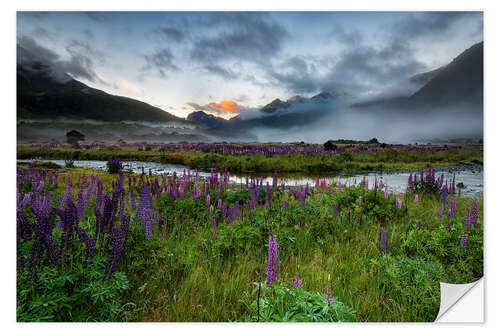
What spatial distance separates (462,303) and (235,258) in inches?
103

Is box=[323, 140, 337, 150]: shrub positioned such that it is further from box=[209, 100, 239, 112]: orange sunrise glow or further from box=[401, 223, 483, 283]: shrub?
box=[401, 223, 483, 283]: shrub

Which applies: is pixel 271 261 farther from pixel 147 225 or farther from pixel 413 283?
pixel 413 283

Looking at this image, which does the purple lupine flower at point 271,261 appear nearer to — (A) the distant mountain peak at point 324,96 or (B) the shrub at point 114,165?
(A) the distant mountain peak at point 324,96

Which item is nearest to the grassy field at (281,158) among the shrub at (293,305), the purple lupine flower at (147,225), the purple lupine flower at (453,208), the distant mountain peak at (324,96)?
the purple lupine flower at (453,208)

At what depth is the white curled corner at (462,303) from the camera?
3.12 meters

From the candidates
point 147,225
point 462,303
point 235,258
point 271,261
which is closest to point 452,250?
point 462,303

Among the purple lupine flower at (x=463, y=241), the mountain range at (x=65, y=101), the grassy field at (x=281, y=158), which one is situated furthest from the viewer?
the grassy field at (x=281, y=158)

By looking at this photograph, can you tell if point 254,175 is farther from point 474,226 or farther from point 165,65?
point 474,226

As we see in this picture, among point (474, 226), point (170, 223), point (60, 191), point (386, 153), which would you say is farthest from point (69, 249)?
point (386, 153)

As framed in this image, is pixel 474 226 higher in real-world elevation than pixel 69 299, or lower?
higher

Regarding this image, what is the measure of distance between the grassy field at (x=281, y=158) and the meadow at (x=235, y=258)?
63cm

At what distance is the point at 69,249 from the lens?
→ 2432 millimetres
